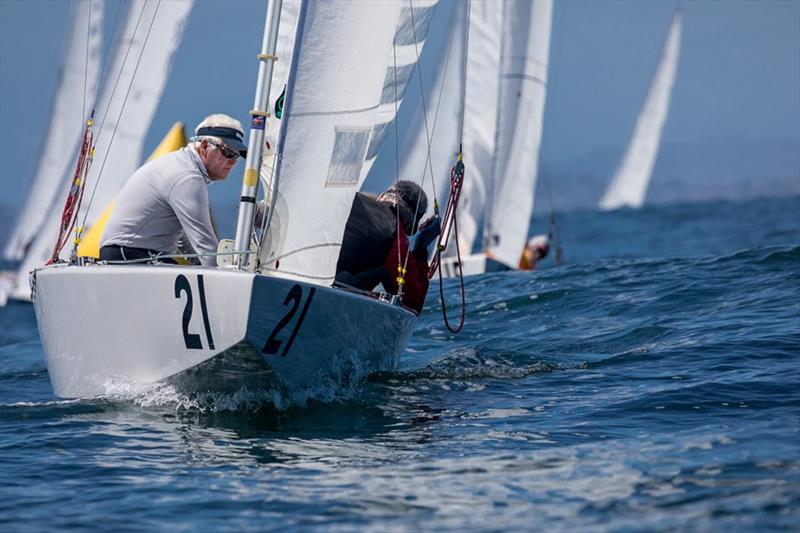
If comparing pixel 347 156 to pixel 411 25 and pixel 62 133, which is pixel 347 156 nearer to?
pixel 411 25

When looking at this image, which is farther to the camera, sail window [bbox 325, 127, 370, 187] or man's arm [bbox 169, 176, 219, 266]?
sail window [bbox 325, 127, 370, 187]

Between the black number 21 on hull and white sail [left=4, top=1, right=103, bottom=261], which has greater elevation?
white sail [left=4, top=1, right=103, bottom=261]

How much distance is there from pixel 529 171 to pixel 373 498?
1569cm

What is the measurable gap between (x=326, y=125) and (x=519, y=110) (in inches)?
537

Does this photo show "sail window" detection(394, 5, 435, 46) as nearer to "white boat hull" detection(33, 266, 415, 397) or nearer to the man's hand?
the man's hand

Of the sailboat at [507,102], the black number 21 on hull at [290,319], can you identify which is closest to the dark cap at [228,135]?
the black number 21 on hull at [290,319]

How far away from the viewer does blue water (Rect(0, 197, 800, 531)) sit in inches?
171

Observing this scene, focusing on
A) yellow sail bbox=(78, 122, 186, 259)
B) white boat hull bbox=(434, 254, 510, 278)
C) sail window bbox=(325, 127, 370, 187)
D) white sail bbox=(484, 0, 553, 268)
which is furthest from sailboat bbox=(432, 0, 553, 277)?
sail window bbox=(325, 127, 370, 187)

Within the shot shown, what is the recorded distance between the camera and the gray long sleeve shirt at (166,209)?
6070 millimetres

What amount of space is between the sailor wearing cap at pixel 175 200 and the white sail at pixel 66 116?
51.2ft

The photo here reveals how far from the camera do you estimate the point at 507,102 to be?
1952 cm

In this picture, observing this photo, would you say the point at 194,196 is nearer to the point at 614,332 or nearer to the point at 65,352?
the point at 65,352

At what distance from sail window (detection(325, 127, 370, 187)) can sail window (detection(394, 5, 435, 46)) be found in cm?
161

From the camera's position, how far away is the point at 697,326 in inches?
344
